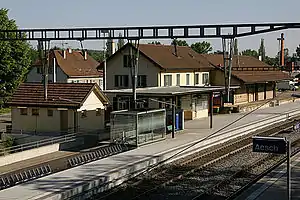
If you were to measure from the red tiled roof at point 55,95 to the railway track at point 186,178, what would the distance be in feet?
28.0

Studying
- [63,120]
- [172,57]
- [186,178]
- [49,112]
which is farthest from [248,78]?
[186,178]

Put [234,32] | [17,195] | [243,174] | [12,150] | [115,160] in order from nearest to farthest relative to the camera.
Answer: [17,195] < [243,174] < [115,160] < [234,32] < [12,150]

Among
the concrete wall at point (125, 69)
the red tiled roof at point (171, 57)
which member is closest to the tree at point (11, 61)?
the red tiled roof at point (171, 57)

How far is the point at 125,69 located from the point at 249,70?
41.7 feet

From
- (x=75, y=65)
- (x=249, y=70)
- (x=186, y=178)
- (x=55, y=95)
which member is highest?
(x=75, y=65)

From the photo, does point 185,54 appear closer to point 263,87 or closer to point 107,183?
point 263,87

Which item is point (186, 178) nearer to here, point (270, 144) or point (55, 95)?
point (270, 144)

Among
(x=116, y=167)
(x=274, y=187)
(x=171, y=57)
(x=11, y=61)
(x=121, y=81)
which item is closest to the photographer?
(x=274, y=187)

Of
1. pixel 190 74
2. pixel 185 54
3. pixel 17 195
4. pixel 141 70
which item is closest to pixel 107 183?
pixel 17 195

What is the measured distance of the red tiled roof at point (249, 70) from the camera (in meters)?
46.8

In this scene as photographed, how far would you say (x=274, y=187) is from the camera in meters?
16.6

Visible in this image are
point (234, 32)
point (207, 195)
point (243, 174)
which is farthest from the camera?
point (234, 32)

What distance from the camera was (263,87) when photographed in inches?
2126

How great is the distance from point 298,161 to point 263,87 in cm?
3331
